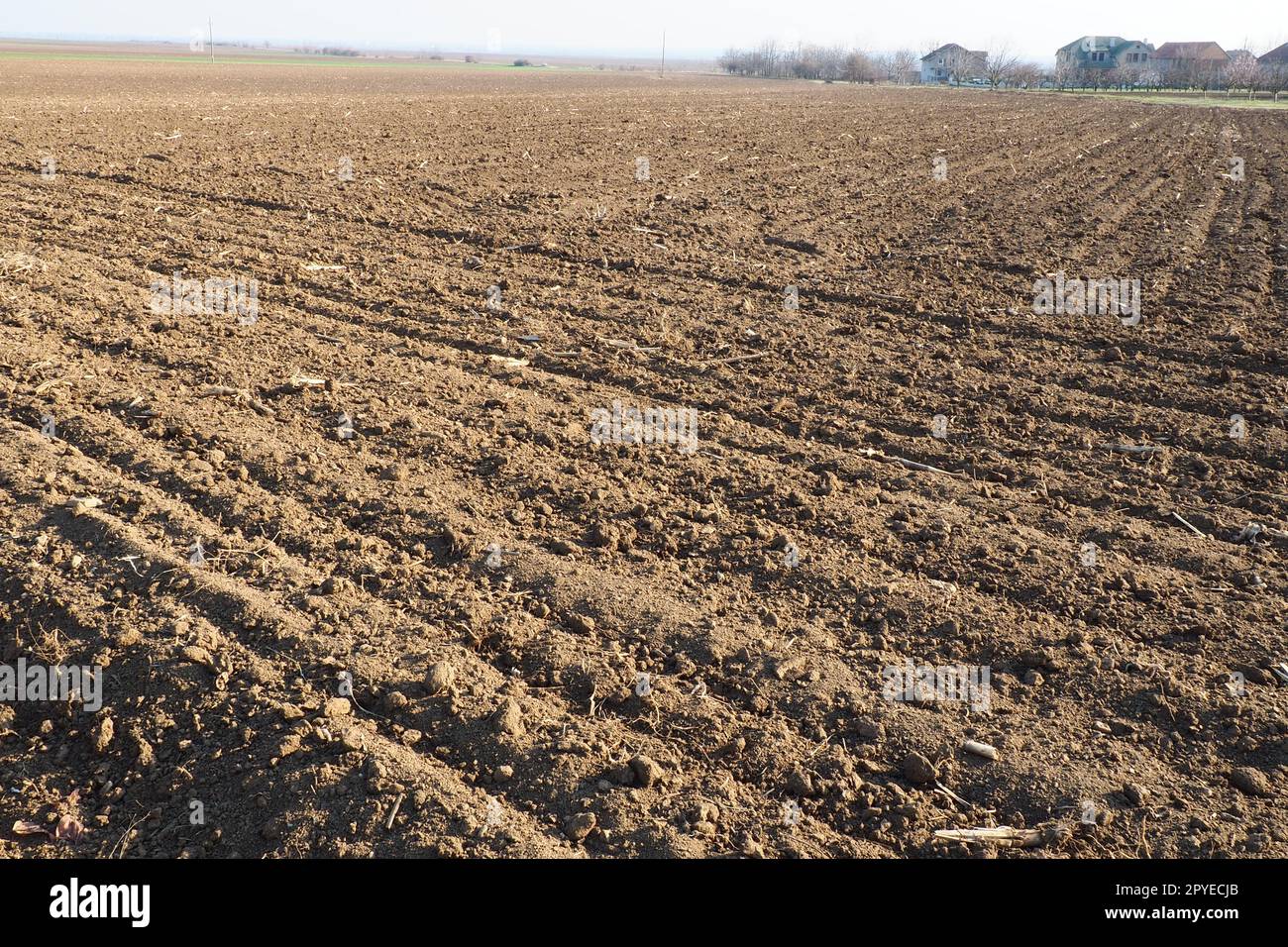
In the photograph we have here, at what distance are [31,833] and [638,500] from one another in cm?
318

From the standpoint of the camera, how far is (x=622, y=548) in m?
4.99

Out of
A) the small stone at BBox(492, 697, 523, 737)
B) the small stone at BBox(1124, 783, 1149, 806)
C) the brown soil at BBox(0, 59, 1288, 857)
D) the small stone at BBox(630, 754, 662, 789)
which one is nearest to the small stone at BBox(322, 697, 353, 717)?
the brown soil at BBox(0, 59, 1288, 857)

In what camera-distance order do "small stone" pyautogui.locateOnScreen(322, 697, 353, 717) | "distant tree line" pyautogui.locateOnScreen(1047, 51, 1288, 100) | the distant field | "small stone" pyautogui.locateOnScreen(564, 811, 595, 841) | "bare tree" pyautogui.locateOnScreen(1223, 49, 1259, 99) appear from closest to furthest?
"small stone" pyautogui.locateOnScreen(564, 811, 595, 841) < "small stone" pyautogui.locateOnScreen(322, 697, 353, 717) < the distant field < "distant tree line" pyautogui.locateOnScreen(1047, 51, 1288, 100) < "bare tree" pyautogui.locateOnScreen(1223, 49, 1259, 99)

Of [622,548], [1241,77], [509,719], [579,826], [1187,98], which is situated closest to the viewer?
[579,826]

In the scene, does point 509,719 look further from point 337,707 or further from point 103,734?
point 103,734

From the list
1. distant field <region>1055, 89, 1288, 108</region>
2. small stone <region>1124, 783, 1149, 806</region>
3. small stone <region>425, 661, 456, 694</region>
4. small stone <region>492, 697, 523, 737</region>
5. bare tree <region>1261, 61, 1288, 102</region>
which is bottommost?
small stone <region>1124, 783, 1149, 806</region>

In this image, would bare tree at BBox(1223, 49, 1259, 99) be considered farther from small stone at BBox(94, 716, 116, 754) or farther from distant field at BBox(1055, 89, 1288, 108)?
small stone at BBox(94, 716, 116, 754)

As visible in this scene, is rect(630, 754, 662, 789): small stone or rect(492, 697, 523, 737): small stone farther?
rect(492, 697, 523, 737): small stone

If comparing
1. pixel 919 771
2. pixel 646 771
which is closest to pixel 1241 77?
pixel 919 771

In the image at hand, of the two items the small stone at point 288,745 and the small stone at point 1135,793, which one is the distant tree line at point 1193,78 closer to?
the small stone at point 1135,793

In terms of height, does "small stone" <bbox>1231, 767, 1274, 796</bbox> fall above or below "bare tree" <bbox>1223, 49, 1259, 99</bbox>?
below

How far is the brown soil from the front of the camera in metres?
3.44

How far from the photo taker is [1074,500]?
5.67 m

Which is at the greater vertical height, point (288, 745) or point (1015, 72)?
point (1015, 72)
